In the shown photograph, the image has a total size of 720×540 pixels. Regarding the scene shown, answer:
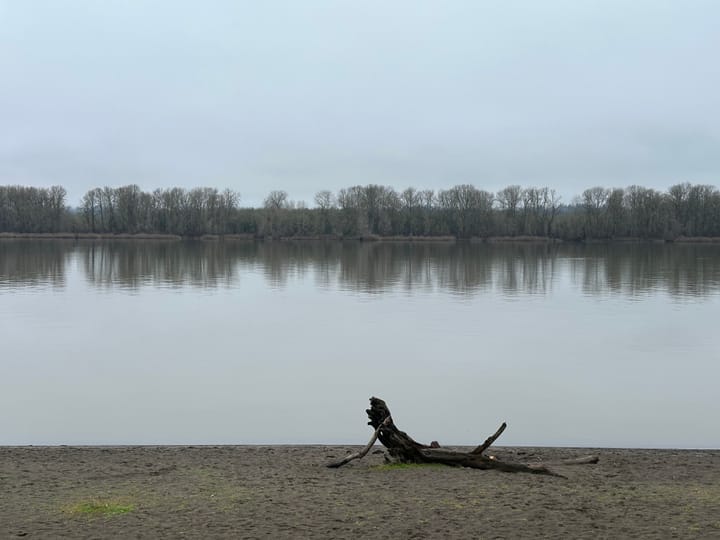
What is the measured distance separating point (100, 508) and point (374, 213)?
111m

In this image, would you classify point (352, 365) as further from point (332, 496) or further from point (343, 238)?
point (343, 238)

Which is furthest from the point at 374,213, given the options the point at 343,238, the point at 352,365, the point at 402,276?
the point at 352,365

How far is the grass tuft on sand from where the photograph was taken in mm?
6148

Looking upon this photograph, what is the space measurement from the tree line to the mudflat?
104601 millimetres

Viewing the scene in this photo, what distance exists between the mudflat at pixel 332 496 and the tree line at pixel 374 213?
105 m

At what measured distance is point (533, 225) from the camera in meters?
115

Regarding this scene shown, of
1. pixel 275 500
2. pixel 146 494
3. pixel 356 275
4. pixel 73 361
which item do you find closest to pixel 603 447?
pixel 275 500

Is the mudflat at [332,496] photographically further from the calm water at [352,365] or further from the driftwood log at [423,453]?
the calm water at [352,365]

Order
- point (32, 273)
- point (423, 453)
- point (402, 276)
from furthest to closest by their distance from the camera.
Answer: point (402, 276)
point (32, 273)
point (423, 453)

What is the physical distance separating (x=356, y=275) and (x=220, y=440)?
29.6 metres

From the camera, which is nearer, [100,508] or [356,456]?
[100,508]

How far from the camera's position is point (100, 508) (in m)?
6.30

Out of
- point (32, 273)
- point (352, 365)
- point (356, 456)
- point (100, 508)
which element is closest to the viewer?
point (100, 508)

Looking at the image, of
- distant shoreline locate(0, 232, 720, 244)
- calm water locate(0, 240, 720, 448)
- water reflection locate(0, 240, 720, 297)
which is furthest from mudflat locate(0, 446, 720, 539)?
distant shoreline locate(0, 232, 720, 244)
